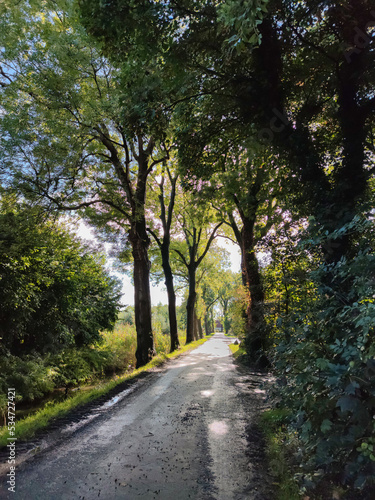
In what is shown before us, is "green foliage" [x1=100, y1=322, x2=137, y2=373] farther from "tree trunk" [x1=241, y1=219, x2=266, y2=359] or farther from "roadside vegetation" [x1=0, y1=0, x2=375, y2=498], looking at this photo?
"tree trunk" [x1=241, y1=219, x2=266, y2=359]

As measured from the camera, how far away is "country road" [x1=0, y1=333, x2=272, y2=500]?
2920 mm

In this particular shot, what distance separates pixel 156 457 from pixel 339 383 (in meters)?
2.66

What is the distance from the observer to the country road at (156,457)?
2920 mm

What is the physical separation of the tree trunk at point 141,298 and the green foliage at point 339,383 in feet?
29.4

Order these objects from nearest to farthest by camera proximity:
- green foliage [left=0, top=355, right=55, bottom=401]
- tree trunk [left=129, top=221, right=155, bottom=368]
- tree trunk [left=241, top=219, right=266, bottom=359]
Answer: green foliage [left=0, top=355, right=55, bottom=401]
tree trunk [left=241, top=219, right=266, bottom=359]
tree trunk [left=129, top=221, right=155, bottom=368]

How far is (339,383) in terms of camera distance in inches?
83.5

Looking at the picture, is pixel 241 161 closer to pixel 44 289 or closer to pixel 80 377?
pixel 44 289

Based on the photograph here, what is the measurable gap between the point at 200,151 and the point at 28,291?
6.00 m

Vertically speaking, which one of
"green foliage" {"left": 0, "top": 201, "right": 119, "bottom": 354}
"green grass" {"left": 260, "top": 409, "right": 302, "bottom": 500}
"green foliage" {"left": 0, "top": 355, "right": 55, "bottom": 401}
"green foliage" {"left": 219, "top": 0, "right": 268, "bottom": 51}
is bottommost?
"green grass" {"left": 260, "top": 409, "right": 302, "bottom": 500}

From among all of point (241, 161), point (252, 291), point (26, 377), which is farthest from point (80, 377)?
point (241, 161)

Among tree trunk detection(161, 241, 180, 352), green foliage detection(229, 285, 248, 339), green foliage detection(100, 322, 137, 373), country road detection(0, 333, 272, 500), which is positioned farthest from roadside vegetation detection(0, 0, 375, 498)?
tree trunk detection(161, 241, 180, 352)

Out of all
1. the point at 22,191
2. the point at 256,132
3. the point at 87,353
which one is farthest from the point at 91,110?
the point at 87,353

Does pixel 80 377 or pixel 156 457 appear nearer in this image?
pixel 156 457

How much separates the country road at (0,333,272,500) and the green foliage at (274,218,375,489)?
1.02 m
